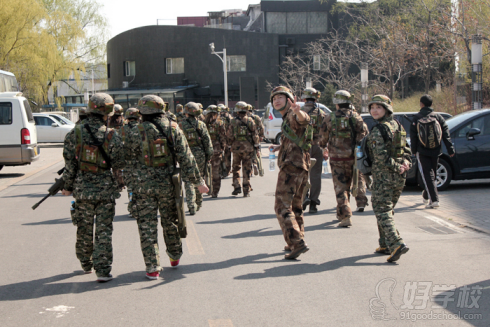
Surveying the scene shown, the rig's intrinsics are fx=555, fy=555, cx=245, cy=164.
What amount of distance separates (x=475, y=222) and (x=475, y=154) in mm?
3397

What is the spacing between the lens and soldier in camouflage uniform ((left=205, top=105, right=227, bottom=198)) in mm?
12234

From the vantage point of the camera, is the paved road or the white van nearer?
the paved road

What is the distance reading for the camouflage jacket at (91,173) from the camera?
19.2ft

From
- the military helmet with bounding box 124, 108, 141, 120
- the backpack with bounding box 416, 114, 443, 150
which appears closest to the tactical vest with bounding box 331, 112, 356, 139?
the backpack with bounding box 416, 114, 443, 150

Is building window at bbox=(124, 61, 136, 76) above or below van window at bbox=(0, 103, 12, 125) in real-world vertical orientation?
above

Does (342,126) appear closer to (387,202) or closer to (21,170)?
(387,202)

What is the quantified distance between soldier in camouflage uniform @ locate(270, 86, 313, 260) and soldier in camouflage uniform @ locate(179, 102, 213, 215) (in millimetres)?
3322

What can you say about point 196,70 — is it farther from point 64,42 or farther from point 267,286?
point 267,286

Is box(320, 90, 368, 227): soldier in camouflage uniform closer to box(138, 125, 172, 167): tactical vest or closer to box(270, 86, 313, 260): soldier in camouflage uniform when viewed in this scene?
box(270, 86, 313, 260): soldier in camouflage uniform

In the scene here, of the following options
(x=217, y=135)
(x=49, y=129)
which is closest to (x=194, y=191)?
(x=217, y=135)

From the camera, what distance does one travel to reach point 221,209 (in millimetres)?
10617

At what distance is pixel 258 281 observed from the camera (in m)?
5.80

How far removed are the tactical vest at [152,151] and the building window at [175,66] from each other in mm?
50363

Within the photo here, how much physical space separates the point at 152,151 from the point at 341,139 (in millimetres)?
3579
